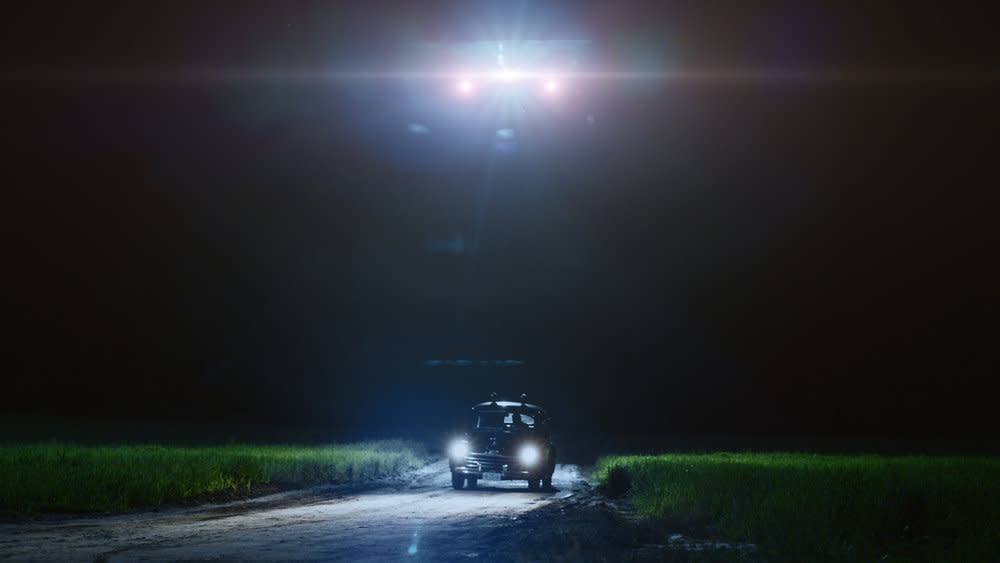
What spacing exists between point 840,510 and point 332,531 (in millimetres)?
8325

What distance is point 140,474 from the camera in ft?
70.3

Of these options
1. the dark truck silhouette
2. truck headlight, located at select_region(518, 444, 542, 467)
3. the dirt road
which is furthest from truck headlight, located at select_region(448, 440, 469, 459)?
the dirt road

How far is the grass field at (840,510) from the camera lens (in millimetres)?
12570

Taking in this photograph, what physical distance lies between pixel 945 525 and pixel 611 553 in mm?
5570

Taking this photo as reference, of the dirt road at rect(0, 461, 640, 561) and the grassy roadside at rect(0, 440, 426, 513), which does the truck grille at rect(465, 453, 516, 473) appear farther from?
the grassy roadside at rect(0, 440, 426, 513)

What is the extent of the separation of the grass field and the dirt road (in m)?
1.92

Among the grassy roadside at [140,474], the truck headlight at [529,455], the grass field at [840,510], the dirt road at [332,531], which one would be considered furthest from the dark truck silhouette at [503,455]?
the grassy roadside at [140,474]

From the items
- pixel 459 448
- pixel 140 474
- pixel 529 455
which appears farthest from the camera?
pixel 459 448

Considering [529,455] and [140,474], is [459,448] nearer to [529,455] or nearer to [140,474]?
[529,455]

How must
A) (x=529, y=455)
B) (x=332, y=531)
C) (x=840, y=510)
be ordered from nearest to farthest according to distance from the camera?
(x=332, y=531)
(x=840, y=510)
(x=529, y=455)

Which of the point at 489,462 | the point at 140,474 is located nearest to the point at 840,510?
the point at 489,462

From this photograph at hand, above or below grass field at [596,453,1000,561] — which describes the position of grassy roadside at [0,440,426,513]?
above

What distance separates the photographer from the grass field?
41.2 feet

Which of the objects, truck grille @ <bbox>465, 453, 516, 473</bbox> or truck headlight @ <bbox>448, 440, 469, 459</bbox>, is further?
truck headlight @ <bbox>448, 440, 469, 459</bbox>
